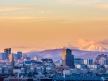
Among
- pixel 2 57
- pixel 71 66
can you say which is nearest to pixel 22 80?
pixel 71 66

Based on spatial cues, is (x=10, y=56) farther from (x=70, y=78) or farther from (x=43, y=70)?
(x=70, y=78)

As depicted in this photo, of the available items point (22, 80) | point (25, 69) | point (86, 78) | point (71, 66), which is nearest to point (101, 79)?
point (86, 78)

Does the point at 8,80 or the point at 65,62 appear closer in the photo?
the point at 8,80

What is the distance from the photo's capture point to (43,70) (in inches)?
6703

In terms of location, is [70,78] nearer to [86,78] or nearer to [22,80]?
[86,78]

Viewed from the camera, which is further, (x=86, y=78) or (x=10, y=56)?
(x=10, y=56)

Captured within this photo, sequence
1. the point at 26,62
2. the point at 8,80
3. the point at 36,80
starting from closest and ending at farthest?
1. the point at 8,80
2. the point at 36,80
3. the point at 26,62

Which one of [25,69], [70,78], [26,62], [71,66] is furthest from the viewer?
[26,62]

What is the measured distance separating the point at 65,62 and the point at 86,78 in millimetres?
62480

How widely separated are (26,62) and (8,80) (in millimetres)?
91065

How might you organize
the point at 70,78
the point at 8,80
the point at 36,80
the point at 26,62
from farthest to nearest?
1. the point at 26,62
2. the point at 70,78
3. the point at 36,80
4. the point at 8,80

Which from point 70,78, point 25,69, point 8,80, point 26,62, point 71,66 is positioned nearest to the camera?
point 8,80

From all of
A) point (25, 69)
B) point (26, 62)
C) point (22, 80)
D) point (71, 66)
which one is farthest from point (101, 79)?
point (26, 62)

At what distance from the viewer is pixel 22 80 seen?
113750 mm
